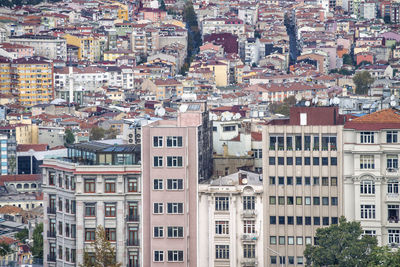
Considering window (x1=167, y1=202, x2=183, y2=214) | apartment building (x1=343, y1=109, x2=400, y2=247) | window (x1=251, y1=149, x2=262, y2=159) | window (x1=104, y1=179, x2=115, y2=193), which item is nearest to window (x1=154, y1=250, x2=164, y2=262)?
window (x1=167, y1=202, x2=183, y2=214)

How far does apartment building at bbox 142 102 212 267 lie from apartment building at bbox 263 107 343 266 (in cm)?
294

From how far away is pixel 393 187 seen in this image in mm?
60438

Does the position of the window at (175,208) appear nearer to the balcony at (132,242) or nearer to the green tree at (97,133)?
the balcony at (132,242)

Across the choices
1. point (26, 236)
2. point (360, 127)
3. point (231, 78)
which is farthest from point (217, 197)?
point (231, 78)

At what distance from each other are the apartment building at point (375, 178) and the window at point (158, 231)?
24.2 ft

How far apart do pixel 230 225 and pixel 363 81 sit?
11519cm

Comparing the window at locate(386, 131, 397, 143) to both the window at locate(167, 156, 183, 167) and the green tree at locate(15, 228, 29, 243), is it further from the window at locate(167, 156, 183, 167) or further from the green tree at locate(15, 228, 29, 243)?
the green tree at locate(15, 228, 29, 243)

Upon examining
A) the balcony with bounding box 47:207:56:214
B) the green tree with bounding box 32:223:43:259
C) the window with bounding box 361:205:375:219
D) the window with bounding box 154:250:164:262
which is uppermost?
the window with bounding box 361:205:375:219

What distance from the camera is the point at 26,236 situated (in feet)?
310

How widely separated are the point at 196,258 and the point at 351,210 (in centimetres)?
651

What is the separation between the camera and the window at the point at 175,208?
61000mm

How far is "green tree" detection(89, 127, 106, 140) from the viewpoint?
144 metres

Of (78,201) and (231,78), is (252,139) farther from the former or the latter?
(231,78)

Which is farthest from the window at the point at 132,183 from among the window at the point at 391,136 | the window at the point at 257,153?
the window at the point at 391,136
